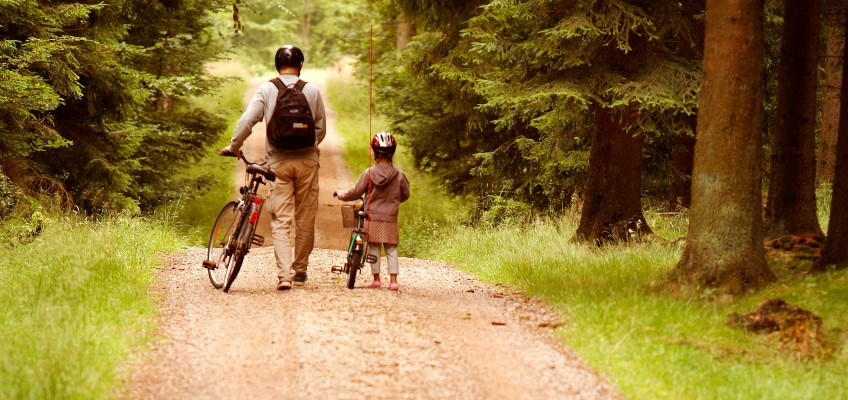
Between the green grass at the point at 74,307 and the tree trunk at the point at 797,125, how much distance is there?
23.3 ft

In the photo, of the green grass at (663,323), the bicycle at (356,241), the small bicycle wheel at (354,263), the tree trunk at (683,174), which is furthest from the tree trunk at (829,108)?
the small bicycle wheel at (354,263)

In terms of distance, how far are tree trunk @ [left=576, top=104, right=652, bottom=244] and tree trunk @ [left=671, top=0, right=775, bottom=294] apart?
3352 mm

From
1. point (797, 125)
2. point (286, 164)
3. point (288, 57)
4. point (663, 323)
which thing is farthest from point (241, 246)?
point (797, 125)

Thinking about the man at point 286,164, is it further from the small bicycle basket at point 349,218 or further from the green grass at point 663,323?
the green grass at point 663,323

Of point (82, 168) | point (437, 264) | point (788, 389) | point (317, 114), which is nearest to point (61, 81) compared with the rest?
point (82, 168)

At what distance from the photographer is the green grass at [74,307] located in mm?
5367

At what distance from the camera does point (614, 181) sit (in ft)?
38.0

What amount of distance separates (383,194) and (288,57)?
1697 mm

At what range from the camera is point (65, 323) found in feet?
21.4

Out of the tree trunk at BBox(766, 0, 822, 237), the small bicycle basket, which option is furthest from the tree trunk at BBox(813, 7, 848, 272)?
the small bicycle basket

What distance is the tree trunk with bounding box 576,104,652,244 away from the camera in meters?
11.5

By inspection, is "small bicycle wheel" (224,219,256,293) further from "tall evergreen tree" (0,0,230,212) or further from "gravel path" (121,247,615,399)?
"tall evergreen tree" (0,0,230,212)

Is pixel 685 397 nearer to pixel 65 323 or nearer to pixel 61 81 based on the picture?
pixel 65 323

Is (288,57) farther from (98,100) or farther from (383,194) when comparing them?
(98,100)
